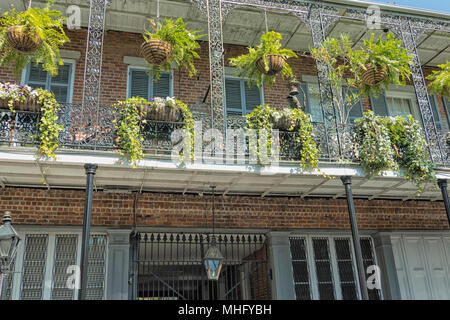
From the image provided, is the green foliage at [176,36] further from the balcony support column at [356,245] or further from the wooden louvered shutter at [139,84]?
the balcony support column at [356,245]

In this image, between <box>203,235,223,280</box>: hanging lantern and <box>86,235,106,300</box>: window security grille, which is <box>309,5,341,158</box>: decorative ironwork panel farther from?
<box>86,235,106,300</box>: window security grille

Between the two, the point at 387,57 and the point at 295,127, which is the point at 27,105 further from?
the point at 387,57

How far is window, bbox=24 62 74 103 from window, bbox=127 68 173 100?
1.20 metres

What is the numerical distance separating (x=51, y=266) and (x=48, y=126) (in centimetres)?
270

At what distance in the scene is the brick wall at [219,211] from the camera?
25.2 ft

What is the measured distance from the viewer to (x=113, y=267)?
7512 millimetres

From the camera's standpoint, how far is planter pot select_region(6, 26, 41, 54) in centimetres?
643

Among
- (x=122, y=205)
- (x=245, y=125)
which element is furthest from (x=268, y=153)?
Answer: (x=122, y=205)

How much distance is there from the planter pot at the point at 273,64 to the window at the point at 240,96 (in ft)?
5.71

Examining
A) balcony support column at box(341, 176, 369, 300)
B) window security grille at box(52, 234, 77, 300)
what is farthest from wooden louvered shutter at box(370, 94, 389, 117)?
window security grille at box(52, 234, 77, 300)

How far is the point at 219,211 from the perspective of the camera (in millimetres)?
8422

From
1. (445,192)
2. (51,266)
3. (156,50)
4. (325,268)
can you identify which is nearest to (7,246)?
(51,266)

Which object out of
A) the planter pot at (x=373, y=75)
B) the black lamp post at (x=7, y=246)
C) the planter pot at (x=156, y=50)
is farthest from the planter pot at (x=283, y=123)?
the black lamp post at (x=7, y=246)
